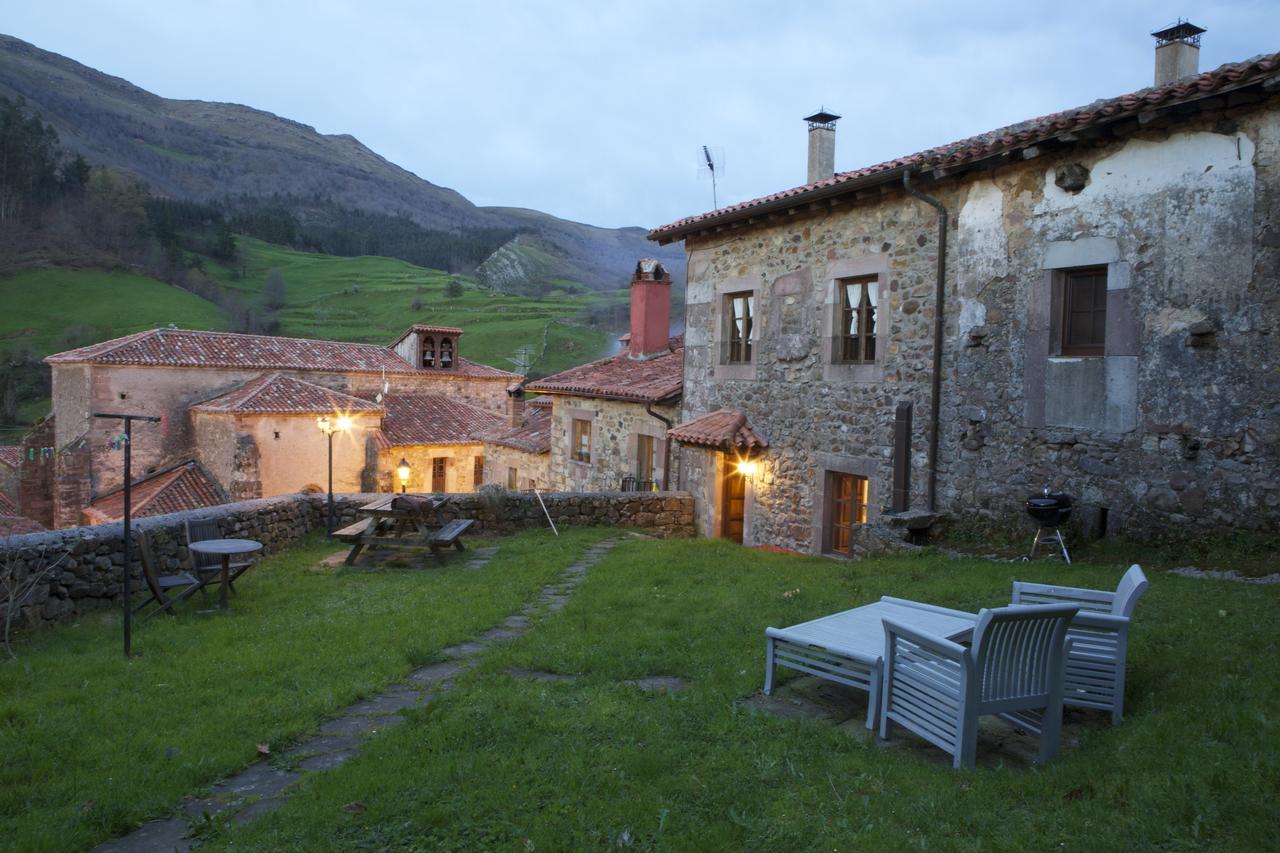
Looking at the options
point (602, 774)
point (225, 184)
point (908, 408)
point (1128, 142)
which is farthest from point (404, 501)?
point (225, 184)

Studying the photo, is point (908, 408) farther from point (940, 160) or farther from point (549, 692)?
point (549, 692)

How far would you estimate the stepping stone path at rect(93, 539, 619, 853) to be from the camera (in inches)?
134

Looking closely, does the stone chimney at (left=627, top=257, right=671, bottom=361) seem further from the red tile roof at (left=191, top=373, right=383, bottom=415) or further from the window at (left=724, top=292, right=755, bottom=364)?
the red tile roof at (left=191, top=373, right=383, bottom=415)

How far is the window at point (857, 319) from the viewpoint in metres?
10.5

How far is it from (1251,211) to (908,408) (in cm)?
393

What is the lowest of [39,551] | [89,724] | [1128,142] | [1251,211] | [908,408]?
[89,724]

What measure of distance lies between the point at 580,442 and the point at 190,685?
12.8m

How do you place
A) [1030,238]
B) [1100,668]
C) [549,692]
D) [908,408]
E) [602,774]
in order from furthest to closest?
[908,408] < [1030,238] < [549,692] < [1100,668] < [602,774]

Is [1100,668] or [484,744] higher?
[1100,668]

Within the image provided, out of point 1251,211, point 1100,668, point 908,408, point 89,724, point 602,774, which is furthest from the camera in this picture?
point 908,408

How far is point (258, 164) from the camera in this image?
121m

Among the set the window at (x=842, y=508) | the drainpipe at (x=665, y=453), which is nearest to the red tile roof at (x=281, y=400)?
the drainpipe at (x=665, y=453)

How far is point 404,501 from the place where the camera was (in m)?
10.4

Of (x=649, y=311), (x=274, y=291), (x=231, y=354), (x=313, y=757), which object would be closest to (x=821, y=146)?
(x=649, y=311)
